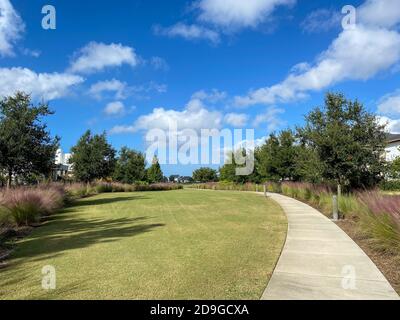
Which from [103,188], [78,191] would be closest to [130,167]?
[103,188]

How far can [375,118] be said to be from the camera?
644 inches

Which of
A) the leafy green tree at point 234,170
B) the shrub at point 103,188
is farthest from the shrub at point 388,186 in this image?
the shrub at point 103,188

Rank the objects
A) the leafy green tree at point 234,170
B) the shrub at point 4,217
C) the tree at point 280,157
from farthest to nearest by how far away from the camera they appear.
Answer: the leafy green tree at point 234,170
the tree at point 280,157
the shrub at point 4,217

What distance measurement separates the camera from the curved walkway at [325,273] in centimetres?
520

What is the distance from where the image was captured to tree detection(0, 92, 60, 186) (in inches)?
655

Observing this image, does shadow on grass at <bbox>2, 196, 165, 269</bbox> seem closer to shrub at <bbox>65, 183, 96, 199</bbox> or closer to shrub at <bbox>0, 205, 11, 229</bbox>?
shrub at <bbox>0, 205, 11, 229</bbox>

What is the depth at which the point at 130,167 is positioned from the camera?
49.1m

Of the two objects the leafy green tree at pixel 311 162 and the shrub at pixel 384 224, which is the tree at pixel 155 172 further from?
the shrub at pixel 384 224

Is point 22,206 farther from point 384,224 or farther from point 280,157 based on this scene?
point 280,157

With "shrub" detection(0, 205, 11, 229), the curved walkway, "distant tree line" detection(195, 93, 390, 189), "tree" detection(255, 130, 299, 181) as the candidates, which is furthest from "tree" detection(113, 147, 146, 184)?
the curved walkway

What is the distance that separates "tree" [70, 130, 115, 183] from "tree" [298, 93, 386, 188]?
80.6 ft

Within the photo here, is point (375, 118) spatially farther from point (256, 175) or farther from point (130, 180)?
point (130, 180)

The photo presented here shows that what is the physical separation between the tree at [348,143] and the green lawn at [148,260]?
556 cm
